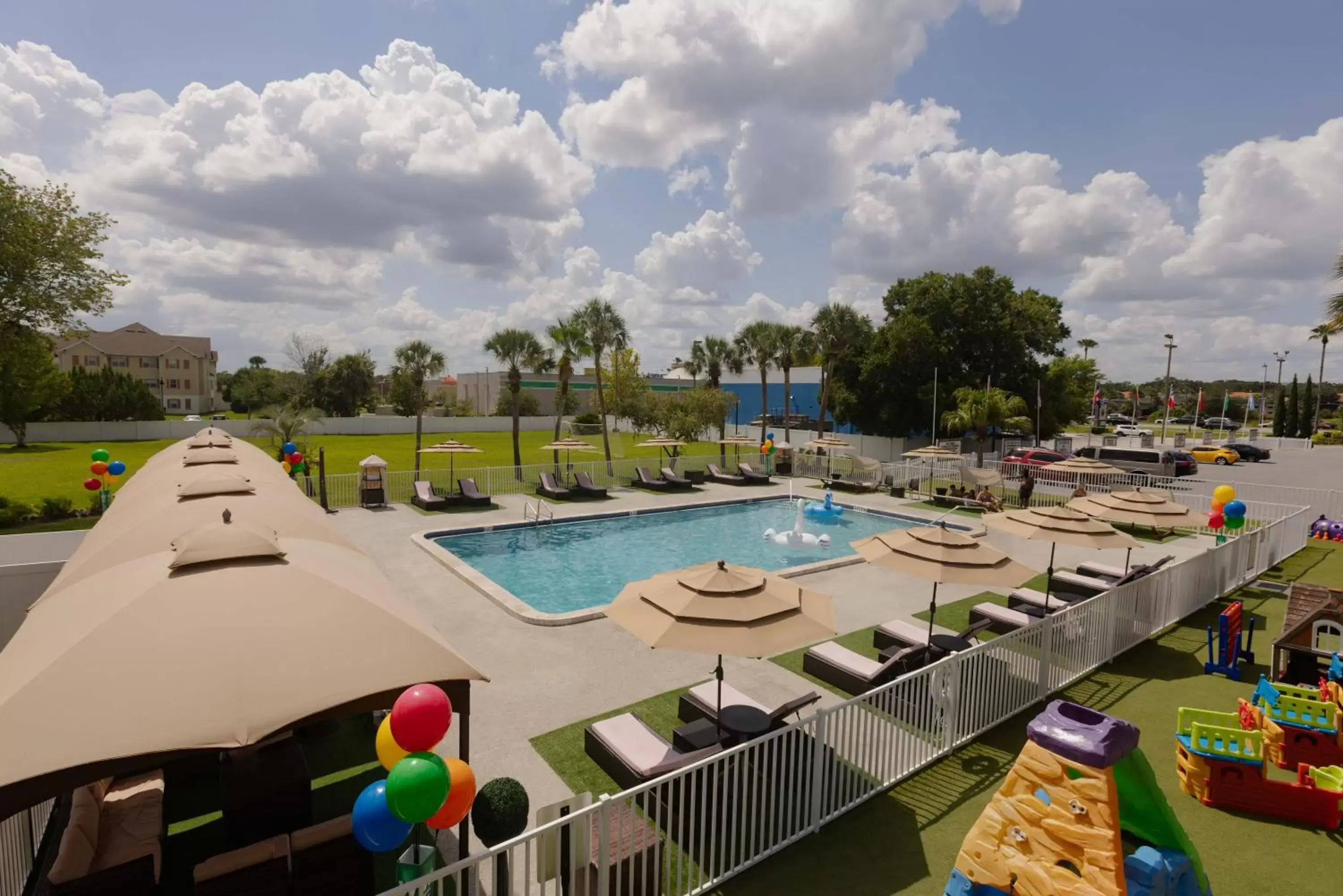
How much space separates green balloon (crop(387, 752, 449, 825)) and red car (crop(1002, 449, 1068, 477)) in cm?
2535

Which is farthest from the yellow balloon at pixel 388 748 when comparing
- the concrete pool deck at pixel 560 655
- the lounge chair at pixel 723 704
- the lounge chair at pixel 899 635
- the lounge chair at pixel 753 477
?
the lounge chair at pixel 753 477

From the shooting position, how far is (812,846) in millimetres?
5309

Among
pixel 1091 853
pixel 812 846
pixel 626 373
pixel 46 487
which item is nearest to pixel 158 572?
pixel 812 846

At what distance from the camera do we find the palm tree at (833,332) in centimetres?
3562

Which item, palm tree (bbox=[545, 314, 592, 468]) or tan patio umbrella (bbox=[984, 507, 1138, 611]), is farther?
palm tree (bbox=[545, 314, 592, 468])

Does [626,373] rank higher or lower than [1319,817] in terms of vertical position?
higher

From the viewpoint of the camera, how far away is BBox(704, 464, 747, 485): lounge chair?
2627cm

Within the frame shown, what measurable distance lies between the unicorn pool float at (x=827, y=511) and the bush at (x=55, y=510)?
2174cm

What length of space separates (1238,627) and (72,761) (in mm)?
11847

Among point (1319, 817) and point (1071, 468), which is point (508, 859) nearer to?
point (1319, 817)

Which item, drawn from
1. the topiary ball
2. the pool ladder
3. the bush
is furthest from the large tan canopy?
the bush

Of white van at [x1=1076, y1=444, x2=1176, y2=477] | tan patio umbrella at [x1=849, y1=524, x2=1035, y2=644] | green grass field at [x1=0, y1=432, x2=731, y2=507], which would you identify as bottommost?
green grass field at [x1=0, y1=432, x2=731, y2=507]

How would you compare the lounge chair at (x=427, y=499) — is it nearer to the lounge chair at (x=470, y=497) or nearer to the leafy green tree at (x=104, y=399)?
the lounge chair at (x=470, y=497)

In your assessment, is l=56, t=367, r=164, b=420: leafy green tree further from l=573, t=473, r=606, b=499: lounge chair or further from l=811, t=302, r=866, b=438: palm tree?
l=811, t=302, r=866, b=438: palm tree
